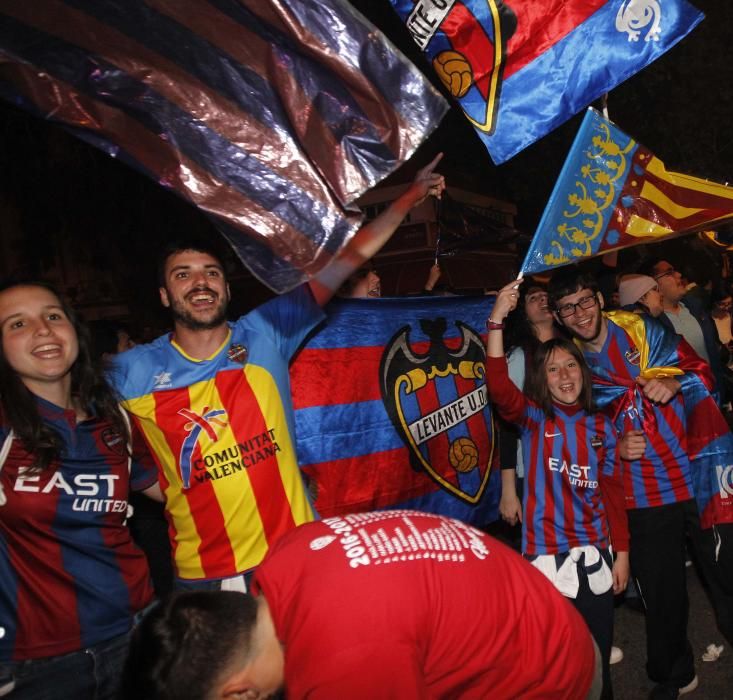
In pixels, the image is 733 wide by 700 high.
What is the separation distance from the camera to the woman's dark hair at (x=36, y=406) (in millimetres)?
2275

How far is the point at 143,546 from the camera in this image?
12.7ft

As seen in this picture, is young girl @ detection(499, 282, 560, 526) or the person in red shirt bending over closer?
the person in red shirt bending over

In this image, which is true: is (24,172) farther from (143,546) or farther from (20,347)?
(20,347)

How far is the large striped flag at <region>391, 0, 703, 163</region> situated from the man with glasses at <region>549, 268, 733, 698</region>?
93 centimetres

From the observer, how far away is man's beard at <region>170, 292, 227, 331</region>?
8.95 ft

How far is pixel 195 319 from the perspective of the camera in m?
2.73

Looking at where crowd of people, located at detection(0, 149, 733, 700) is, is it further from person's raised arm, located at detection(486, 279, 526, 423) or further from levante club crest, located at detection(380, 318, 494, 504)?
levante club crest, located at detection(380, 318, 494, 504)

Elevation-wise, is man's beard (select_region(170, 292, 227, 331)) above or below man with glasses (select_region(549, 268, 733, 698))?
above

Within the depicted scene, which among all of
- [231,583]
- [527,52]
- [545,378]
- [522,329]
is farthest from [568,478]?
[527,52]

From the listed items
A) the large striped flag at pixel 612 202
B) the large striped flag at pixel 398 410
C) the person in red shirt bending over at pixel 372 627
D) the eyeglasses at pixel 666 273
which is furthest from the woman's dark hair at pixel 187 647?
the eyeglasses at pixel 666 273

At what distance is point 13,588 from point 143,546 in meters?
1.71

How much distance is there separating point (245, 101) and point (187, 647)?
179 centimetres

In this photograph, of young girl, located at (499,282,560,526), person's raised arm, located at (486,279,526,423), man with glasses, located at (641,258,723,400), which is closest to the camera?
person's raised arm, located at (486,279,526,423)

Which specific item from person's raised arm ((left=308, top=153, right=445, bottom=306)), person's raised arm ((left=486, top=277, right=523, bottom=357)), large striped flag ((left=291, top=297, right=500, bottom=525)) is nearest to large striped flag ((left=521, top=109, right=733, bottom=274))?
person's raised arm ((left=486, top=277, right=523, bottom=357))
